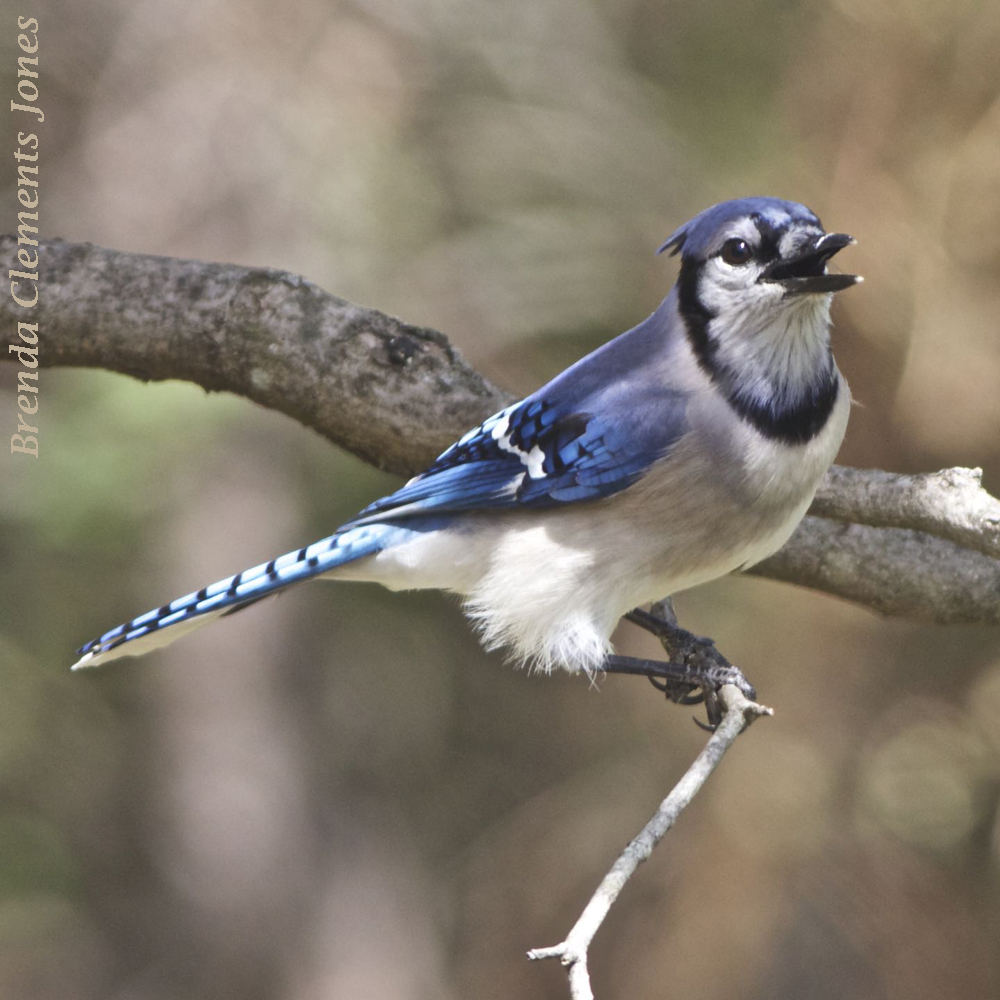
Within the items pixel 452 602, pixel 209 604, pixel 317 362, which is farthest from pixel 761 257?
pixel 452 602

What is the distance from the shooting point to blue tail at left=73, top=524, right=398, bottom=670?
97.0 inches

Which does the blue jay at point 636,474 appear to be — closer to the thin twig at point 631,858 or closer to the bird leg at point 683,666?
the bird leg at point 683,666

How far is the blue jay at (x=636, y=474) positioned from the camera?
7.55 feet

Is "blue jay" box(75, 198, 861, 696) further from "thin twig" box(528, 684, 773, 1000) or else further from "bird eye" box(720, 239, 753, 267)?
"thin twig" box(528, 684, 773, 1000)

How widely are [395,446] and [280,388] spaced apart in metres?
0.29

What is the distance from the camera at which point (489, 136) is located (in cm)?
487

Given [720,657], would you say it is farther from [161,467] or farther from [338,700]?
[338,700]

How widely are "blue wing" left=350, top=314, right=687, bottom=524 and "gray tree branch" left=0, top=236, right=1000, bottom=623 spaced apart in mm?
203

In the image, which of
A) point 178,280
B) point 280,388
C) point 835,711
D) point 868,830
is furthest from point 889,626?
point 178,280

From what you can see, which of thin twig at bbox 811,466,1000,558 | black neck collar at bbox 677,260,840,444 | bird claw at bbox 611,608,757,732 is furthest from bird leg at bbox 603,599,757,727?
black neck collar at bbox 677,260,840,444

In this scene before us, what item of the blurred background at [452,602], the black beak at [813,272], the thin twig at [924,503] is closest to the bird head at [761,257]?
the black beak at [813,272]

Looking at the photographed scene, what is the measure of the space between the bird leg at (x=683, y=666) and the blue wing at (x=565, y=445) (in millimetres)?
390

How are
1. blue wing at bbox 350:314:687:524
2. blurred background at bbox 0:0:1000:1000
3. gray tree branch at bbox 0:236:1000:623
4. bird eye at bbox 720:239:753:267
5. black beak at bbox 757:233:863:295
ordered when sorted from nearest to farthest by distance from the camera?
black beak at bbox 757:233:863:295, bird eye at bbox 720:239:753:267, blue wing at bbox 350:314:687:524, gray tree branch at bbox 0:236:1000:623, blurred background at bbox 0:0:1000:1000

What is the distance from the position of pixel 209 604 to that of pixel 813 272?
4.26 ft
